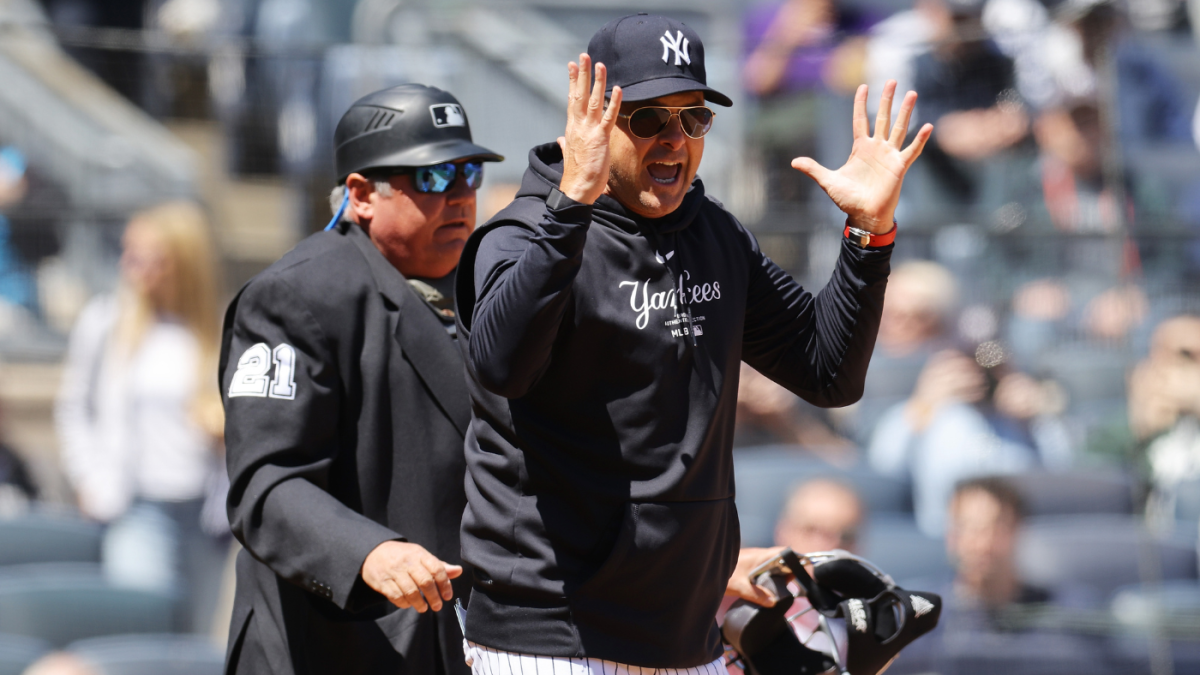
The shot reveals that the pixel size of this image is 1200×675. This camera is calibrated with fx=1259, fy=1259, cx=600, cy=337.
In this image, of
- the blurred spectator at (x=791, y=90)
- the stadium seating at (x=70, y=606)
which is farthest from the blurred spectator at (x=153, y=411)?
the blurred spectator at (x=791, y=90)

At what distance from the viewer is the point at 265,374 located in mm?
2893

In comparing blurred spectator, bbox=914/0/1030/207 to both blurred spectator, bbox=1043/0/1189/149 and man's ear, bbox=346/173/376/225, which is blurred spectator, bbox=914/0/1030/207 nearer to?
blurred spectator, bbox=1043/0/1189/149

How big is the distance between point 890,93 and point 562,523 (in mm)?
1106

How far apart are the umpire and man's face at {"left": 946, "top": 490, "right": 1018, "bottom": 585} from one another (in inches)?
135

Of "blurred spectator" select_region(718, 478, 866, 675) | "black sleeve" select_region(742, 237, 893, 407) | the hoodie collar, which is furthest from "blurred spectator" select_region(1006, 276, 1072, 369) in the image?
the hoodie collar

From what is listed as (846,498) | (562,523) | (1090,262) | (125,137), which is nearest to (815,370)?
(562,523)

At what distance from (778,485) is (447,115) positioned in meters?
3.18

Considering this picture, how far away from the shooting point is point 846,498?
5.65 m

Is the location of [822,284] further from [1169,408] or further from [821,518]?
[1169,408]

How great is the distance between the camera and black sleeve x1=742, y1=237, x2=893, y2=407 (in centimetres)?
254

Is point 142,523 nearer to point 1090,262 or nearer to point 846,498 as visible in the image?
point 846,498

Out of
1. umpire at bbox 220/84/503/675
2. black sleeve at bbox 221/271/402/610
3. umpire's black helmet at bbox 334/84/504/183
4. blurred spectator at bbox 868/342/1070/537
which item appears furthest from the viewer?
blurred spectator at bbox 868/342/1070/537

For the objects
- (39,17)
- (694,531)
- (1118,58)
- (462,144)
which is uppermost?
(39,17)

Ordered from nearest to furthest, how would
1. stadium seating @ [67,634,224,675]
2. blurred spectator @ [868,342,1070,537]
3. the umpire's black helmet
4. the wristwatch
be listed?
the wristwatch → the umpire's black helmet → stadium seating @ [67,634,224,675] → blurred spectator @ [868,342,1070,537]
